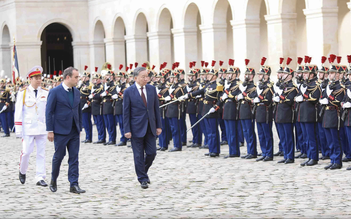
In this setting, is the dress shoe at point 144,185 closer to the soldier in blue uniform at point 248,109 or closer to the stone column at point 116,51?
the soldier in blue uniform at point 248,109

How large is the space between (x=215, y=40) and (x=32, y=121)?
14570 millimetres

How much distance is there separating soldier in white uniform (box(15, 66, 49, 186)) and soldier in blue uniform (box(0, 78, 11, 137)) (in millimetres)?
10795

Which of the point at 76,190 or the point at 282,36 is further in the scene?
the point at 282,36

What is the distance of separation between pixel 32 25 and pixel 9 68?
5.08 meters

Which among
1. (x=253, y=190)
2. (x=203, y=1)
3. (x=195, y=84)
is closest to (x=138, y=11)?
(x=203, y=1)

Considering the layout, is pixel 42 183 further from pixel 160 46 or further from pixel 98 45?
→ pixel 98 45

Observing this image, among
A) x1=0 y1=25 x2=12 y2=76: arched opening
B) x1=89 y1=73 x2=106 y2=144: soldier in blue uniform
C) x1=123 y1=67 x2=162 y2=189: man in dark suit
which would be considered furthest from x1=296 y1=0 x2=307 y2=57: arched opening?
x1=0 y1=25 x2=12 y2=76: arched opening

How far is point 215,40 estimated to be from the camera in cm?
2309

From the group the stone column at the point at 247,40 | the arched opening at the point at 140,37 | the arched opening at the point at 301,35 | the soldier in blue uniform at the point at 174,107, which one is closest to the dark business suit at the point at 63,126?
the soldier in blue uniform at the point at 174,107

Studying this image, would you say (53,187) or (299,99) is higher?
(299,99)

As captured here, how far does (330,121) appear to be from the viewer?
1020 cm

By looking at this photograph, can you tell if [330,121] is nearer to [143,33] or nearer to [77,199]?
[77,199]

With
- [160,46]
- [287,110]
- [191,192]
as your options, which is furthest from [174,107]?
[160,46]

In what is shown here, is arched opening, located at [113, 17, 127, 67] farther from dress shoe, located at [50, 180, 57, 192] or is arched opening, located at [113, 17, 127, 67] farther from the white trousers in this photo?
dress shoe, located at [50, 180, 57, 192]
